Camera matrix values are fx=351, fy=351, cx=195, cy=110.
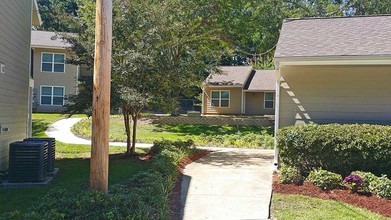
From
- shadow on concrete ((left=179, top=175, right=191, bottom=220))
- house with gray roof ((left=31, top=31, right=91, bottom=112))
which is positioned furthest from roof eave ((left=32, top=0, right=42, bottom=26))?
house with gray roof ((left=31, top=31, right=91, bottom=112))

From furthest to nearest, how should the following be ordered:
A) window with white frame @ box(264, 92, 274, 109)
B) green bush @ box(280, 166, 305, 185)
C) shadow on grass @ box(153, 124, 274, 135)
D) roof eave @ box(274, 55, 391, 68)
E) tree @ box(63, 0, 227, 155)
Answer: window with white frame @ box(264, 92, 274, 109)
shadow on grass @ box(153, 124, 274, 135)
tree @ box(63, 0, 227, 155)
roof eave @ box(274, 55, 391, 68)
green bush @ box(280, 166, 305, 185)

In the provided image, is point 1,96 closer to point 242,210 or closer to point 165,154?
point 165,154

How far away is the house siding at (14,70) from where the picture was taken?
7785 mm

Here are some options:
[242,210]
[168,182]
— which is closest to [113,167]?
[168,182]

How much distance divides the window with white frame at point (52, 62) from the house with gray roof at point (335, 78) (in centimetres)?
2038

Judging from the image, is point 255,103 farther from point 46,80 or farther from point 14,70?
point 14,70

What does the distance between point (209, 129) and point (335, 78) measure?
12289mm

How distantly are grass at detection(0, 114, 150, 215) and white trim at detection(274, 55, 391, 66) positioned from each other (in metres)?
4.20

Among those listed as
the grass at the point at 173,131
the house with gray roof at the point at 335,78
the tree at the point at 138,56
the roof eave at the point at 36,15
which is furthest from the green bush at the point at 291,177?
the roof eave at the point at 36,15

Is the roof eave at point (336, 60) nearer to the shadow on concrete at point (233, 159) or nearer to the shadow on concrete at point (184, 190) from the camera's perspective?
the shadow on concrete at point (233, 159)

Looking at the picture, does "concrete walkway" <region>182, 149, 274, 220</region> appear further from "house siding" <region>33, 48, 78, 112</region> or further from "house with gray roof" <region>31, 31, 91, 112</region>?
"house with gray roof" <region>31, 31, 91, 112</region>

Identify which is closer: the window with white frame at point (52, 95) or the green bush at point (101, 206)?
the green bush at point (101, 206)

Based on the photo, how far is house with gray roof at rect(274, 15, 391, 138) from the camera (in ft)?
25.9

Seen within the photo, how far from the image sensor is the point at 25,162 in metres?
6.81
